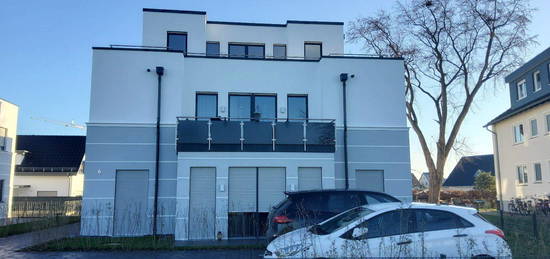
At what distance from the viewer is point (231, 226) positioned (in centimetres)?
1355

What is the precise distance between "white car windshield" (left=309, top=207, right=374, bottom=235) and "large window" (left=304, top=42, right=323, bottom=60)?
1206 cm

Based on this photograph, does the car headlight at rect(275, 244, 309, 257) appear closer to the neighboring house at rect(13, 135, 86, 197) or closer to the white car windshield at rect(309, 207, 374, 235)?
the white car windshield at rect(309, 207, 374, 235)

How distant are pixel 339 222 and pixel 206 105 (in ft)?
30.7

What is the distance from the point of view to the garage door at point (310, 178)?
14.4 meters

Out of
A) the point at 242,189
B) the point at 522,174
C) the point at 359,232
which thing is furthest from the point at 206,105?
the point at 522,174

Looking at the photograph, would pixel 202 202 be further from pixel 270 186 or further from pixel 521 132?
pixel 521 132

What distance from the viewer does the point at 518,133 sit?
26266 millimetres

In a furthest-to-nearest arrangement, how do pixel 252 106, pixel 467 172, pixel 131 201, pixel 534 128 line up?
pixel 467 172 → pixel 534 128 → pixel 252 106 → pixel 131 201

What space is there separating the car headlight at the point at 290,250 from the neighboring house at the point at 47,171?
94.7 ft

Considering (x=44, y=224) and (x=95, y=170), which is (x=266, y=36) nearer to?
(x=95, y=170)

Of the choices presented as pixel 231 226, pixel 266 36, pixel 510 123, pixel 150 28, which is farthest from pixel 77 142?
pixel 510 123

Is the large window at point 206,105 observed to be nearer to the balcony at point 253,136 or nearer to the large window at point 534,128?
the balcony at point 253,136

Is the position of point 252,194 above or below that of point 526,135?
below

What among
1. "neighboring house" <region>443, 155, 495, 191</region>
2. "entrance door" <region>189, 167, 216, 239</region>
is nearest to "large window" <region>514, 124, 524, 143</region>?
"entrance door" <region>189, 167, 216, 239</region>
